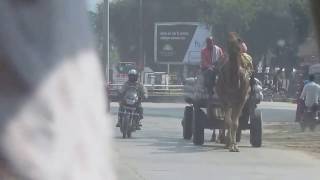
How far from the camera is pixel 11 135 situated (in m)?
1.70

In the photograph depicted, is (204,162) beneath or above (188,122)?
beneath

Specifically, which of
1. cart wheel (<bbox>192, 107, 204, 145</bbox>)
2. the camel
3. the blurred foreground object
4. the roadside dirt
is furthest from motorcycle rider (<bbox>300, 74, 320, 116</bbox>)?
the blurred foreground object

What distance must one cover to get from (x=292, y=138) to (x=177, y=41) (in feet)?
119

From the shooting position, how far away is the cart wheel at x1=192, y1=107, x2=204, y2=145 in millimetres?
14070

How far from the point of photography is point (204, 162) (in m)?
11.6

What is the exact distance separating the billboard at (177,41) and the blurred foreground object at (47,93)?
4825 cm

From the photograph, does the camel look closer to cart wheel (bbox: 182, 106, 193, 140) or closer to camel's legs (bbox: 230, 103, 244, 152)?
camel's legs (bbox: 230, 103, 244, 152)

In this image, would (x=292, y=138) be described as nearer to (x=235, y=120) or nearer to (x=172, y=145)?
(x=172, y=145)

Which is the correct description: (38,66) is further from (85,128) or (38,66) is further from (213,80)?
(213,80)

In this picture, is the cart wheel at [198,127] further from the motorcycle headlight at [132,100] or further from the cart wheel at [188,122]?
the motorcycle headlight at [132,100]

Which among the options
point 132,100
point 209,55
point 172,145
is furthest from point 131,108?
point 209,55

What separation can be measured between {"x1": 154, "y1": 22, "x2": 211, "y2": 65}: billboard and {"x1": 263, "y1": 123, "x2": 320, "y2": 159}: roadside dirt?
97.4 feet

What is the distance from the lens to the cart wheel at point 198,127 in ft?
46.2

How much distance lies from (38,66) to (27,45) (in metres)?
0.04
